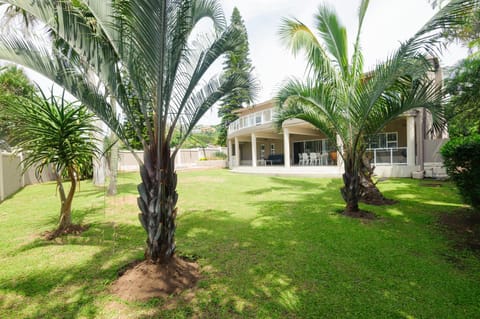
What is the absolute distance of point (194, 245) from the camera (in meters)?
4.69

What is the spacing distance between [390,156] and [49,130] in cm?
1544

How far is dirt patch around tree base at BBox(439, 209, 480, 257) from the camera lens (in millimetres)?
4383

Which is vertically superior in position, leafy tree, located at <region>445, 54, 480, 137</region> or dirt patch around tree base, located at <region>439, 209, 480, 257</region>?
leafy tree, located at <region>445, 54, 480, 137</region>

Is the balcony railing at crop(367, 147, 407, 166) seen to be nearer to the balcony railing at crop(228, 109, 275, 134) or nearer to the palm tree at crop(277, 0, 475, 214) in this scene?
the balcony railing at crop(228, 109, 275, 134)

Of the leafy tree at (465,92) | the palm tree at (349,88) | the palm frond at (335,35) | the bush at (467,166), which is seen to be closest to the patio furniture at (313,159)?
the leafy tree at (465,92)

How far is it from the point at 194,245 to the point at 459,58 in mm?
14351

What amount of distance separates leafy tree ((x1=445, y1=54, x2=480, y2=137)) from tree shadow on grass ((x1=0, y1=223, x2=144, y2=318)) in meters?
7.87

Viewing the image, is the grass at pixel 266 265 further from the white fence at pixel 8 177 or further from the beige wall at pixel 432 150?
the beige wall at pixel 432 150

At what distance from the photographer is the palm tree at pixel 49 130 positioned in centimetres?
422

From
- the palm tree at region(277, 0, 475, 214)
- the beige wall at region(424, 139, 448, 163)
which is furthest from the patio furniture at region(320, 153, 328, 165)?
the palm tree at region(277, 0, 475, 214)

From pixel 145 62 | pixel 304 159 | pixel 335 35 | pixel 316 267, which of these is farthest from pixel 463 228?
pixel 304 159

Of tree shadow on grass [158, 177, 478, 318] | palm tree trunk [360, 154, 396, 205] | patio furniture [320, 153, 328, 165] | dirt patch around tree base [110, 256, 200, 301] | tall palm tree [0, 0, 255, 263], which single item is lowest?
tree shadow on grass [158, 177, 478, 318]

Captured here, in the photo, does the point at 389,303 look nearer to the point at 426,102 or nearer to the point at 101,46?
the point at 426,102

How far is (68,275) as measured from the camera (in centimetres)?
357
